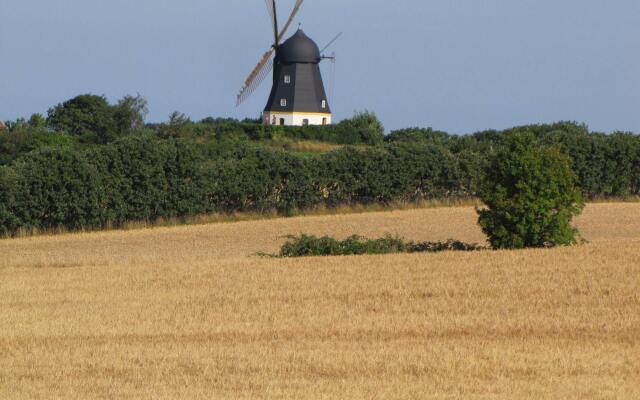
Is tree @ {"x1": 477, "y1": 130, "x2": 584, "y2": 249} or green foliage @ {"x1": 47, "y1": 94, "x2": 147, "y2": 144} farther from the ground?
green foliage @ {"x1": 47, "y1": 94, "x2": 147, "y2": 144}

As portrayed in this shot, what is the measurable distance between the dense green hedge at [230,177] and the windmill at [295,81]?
109ft

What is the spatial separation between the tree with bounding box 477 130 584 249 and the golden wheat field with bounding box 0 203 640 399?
1.19m

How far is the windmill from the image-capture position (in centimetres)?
7850

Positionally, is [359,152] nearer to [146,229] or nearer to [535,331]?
[146,229]

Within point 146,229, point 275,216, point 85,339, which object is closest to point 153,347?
point 85,339

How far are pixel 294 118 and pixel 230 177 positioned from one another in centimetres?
4070

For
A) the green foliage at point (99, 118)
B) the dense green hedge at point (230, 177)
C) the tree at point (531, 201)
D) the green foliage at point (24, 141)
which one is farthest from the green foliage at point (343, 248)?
the green foliage at point (99, 118)

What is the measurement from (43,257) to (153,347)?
13.3m

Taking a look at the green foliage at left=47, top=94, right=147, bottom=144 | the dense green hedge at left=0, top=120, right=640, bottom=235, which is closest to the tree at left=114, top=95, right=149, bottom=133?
the green foliage at left=47, top=94, right=147, bottom=144

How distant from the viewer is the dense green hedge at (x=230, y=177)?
34.5 m

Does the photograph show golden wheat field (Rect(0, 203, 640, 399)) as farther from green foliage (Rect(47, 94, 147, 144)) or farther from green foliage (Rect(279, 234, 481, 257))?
green foliage (Rect(47, 94, 147, 144))

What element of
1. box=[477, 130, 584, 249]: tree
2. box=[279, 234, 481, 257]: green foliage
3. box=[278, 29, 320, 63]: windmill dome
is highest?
box=[278, 29, 320, 63]: windmill dome

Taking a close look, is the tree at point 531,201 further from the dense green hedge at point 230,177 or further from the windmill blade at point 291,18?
the windmill blade at point 291,18

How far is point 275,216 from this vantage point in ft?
129
